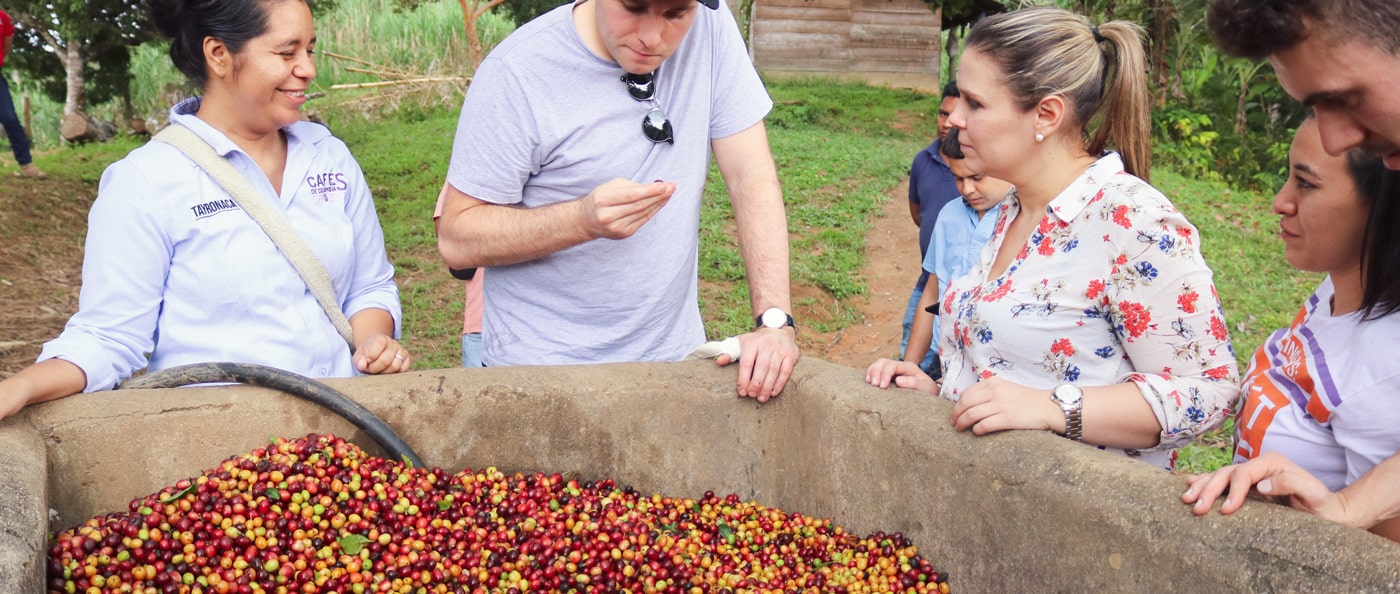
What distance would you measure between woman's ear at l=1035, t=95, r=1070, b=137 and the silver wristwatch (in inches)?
23.7

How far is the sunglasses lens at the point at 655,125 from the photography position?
2752mm

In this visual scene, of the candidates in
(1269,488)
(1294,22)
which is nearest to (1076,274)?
(1269,488)

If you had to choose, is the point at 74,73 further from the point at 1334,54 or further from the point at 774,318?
the point at 1334,54

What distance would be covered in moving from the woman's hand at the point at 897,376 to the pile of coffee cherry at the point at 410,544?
382 millimetres

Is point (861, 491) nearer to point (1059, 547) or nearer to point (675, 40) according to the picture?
point (1059, 547)

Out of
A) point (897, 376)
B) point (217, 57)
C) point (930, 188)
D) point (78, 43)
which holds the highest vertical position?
point (217, 57)

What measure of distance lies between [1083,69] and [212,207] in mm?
2086

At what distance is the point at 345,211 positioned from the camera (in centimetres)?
291

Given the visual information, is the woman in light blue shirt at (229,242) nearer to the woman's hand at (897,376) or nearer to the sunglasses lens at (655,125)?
the sunglasses lens at (655,125)

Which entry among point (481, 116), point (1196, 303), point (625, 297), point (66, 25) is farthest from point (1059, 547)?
point (66, 25)

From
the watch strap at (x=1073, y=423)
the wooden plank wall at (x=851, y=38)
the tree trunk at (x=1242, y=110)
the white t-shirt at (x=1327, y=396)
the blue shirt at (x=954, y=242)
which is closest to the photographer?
the white t-shirt at (x=1327, y=396)

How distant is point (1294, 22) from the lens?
1.46 m

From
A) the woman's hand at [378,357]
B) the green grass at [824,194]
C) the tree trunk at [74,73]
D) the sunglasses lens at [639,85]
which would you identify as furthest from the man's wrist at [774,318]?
the tree trunk at [74,73]

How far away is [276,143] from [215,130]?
0.19m
